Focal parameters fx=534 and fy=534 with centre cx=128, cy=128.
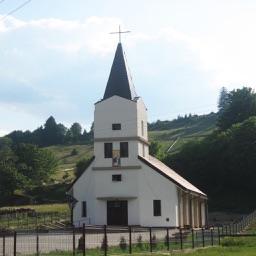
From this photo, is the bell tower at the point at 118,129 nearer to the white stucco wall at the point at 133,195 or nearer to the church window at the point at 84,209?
the white stucco wall at the point at 133,195

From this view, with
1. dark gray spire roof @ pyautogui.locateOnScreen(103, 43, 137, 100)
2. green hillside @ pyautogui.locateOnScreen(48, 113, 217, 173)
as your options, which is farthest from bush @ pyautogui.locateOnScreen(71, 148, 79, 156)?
dark gray spire roof @ pyautogui.locateOnScreen(103, 43, 137, 100)

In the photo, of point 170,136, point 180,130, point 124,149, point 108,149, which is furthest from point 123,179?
point 180,130

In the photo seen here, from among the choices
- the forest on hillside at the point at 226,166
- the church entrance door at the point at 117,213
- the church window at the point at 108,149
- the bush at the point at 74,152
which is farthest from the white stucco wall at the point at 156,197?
the bush at the point at 74,152

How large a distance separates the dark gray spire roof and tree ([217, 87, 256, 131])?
5159 cm

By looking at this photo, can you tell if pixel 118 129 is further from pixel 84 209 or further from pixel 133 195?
pixel 84 209

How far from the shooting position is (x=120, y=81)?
50.5 metres

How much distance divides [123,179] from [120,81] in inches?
365

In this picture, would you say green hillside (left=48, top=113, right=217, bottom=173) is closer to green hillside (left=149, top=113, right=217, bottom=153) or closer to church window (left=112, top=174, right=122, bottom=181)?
green hillside (left=149, top=113, right=217, bottom=153)

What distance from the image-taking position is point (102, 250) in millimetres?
21438

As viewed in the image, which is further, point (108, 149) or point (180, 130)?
point (180, 130)

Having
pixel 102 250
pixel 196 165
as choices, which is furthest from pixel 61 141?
pixel 102 250

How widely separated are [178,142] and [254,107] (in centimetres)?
4842

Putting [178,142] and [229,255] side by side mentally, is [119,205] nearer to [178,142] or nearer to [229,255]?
[229,255]

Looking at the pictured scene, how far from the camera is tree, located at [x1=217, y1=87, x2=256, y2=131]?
326 feet
